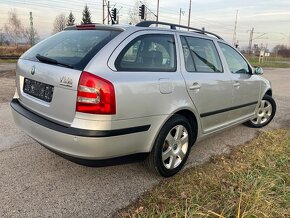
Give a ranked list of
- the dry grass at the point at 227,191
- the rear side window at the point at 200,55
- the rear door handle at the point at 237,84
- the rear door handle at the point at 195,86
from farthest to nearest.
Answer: the rear door handle at the point at 237,84 → the rear side window at the point at 200,55 → the rear door handle at the point at 195,86 → the dry grass at the point at 227,191

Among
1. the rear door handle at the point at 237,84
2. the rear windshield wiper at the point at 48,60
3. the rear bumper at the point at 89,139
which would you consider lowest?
the rear bumper at the point at 89,139

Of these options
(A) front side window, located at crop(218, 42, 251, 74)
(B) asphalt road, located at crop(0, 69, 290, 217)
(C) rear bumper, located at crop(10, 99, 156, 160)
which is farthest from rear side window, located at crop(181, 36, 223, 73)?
(B) asphalt road, located at crop(0, 69, 290, 217)

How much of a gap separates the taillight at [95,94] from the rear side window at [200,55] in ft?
4.05

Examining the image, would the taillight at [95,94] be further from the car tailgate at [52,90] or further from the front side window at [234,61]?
the front side window at [234,61]

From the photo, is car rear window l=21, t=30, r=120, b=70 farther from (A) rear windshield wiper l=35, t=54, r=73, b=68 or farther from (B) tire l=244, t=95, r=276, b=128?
(B) tire l=244, t=95, r=276, b=128

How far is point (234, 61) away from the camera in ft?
15.0

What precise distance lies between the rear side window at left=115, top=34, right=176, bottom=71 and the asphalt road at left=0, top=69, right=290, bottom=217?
50.1 inches

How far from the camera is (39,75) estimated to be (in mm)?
2912

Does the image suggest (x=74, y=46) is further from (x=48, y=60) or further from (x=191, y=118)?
(x=191, y=118)

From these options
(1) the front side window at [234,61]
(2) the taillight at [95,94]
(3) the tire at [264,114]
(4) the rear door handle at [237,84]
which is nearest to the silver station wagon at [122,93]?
(2) the taillight at [95,94]

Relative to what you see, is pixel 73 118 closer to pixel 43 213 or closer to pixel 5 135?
pixel 43 213

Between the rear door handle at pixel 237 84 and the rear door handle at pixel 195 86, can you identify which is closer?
the rear door handle at pixel 195 86

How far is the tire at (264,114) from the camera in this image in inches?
218

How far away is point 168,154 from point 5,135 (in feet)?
8.60
